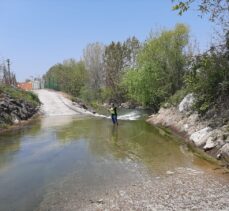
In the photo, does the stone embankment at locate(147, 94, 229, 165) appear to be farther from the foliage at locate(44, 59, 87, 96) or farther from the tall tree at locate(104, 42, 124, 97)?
the foliage at locate(44, 59, 87, 96)

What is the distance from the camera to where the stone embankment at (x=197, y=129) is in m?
15.2

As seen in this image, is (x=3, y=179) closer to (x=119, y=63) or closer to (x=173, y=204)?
(x=173, y=204)

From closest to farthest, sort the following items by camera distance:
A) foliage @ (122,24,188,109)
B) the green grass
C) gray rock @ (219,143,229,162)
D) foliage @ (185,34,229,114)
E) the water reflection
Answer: gray rock @ (219,143,229,162)
the water reflection
foliage @ (185,34,229,114)
the green grass
foliage @ (122,24,188,109)

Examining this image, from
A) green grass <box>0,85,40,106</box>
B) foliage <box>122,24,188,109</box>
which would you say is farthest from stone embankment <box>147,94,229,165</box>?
green grass <box>0,85,40,106</box>

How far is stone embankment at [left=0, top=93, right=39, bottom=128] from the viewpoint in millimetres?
28703

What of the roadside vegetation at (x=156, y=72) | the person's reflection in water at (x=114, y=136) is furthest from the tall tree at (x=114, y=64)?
the person's reflection in water at (x=114, y=136)

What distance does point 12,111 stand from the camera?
31.5 m

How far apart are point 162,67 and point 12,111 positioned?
62.9ft

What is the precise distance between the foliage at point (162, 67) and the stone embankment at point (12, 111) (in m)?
14.4

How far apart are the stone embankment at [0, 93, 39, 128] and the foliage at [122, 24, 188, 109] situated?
14.4 metres

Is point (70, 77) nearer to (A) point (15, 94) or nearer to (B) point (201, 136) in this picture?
(A) point (15, 94)

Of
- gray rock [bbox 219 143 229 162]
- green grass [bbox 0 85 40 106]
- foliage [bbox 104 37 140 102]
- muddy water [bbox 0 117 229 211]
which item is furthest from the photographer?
foliage [bbox 104 37 140 102]

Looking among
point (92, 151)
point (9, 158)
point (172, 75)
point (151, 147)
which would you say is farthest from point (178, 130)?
point (172, 75)

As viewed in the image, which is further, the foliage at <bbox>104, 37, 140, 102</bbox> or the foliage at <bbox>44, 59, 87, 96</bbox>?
the foliage at <bbox>44, 59, 87, 96</bbox>
